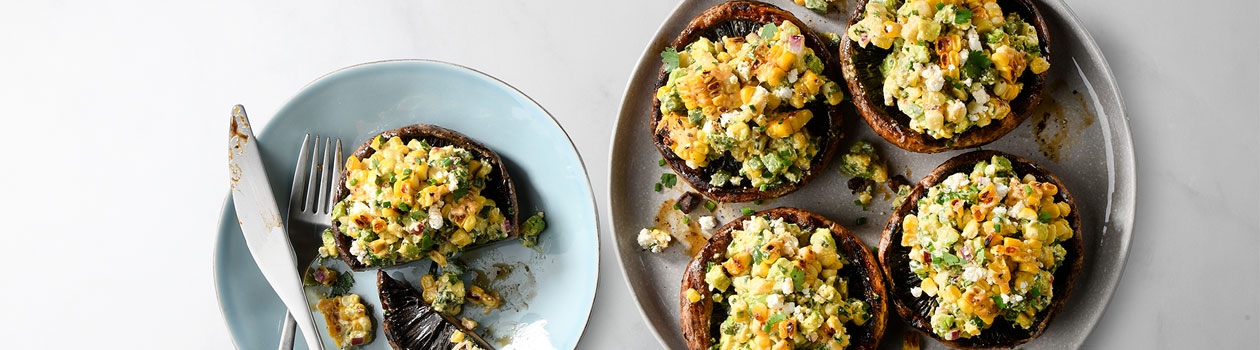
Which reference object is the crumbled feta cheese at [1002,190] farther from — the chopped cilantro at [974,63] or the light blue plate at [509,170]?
the light blue plate at [509,170]

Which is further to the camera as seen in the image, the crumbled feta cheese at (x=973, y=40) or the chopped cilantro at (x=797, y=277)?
the chopped cilantro at (x=797, y=277)

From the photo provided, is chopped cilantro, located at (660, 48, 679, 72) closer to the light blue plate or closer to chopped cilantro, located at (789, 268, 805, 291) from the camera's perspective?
the light blue plate

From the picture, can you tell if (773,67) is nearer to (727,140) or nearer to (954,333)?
(727,140)

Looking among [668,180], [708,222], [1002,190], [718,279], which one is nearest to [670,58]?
[668,180]

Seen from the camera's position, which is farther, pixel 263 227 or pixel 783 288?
pixel 263 227

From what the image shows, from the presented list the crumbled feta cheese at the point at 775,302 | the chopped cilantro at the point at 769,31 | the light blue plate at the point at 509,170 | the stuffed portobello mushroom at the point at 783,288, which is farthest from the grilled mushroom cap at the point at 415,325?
the chopped cilantro at the point at 769,31

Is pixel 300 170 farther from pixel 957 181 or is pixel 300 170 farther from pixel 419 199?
pixel 957 181

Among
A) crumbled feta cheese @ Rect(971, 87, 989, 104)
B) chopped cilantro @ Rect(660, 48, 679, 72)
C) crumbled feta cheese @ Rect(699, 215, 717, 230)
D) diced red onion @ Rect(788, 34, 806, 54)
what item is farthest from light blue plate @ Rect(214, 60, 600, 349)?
crumbled feta cheese @ Rect(971, 87, 989, 104)
